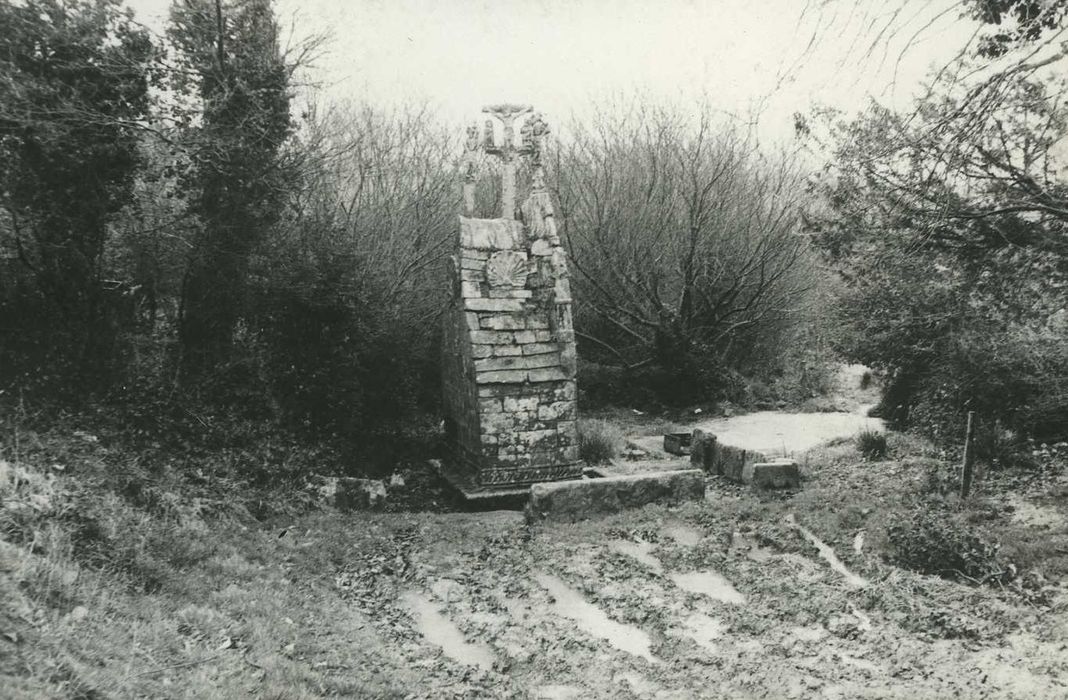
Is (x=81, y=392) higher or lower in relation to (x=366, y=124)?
lower

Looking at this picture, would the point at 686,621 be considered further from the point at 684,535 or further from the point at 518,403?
the point at 518,403

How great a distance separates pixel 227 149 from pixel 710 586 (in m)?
7.16

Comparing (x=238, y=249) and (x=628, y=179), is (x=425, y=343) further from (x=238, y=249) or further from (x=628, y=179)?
(x=628, y=179)

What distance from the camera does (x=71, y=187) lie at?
7.46 meters

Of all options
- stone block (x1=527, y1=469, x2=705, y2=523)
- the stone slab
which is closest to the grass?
stone block (x1=527, y1=469, x2=705, y2=523)

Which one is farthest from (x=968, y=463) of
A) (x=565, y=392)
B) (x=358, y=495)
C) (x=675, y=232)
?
(x=675, y=232)

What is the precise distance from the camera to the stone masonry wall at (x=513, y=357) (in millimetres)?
8430

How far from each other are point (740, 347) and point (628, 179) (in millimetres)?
5524

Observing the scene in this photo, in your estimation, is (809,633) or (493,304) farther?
(493,304)

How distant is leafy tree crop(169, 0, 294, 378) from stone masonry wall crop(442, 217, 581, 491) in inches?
104

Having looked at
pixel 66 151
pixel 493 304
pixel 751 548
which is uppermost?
pixel 66 151

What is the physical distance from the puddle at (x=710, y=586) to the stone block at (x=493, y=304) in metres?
3.85

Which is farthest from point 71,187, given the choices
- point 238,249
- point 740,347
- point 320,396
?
point 740,347

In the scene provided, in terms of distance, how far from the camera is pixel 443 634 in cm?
509
